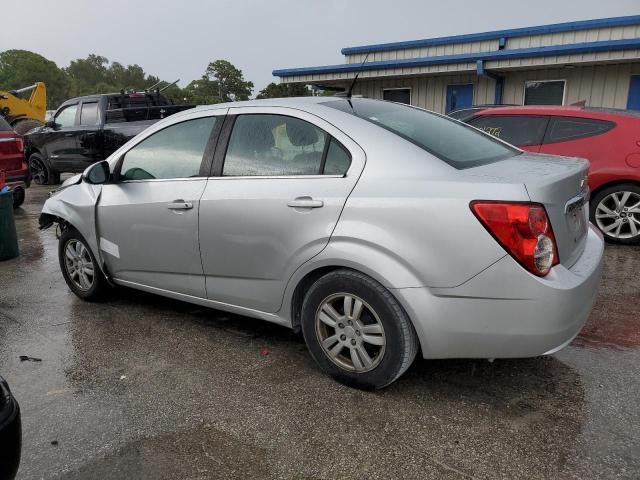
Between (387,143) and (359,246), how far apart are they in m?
0.58

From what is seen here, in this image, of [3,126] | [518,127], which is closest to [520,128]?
[518,127]

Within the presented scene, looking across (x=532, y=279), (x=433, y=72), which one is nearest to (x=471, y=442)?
(x=532, y=279)

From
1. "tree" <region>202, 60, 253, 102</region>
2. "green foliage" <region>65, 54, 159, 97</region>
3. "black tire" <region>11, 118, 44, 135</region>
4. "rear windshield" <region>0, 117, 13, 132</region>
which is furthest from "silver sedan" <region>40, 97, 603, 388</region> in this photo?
"green foliage" <region>65, 54, 159, 97</region>

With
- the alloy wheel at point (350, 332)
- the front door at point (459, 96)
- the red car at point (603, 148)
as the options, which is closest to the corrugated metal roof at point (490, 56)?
the front door at point (459, 96)

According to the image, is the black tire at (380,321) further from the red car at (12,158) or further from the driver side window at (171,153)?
the red car at (12,158)

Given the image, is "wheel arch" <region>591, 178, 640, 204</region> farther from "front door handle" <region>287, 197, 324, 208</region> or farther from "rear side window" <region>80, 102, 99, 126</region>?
"rear side window" <region>80, 102, 99, 126</region>

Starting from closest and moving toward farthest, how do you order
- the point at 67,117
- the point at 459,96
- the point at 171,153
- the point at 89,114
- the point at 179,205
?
the point at 179,205 < the point at 171,153 < the point at 89,114 < the point at 67,117 < the point at 459,96

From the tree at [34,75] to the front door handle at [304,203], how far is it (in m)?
89.7

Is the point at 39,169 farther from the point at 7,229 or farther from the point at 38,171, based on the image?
the point at 7,229

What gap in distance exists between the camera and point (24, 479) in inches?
91.7

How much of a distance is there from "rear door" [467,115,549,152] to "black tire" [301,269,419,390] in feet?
14.2

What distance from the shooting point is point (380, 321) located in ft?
9.00

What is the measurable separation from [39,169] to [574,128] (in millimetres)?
11601

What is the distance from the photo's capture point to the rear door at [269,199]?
2914mm
